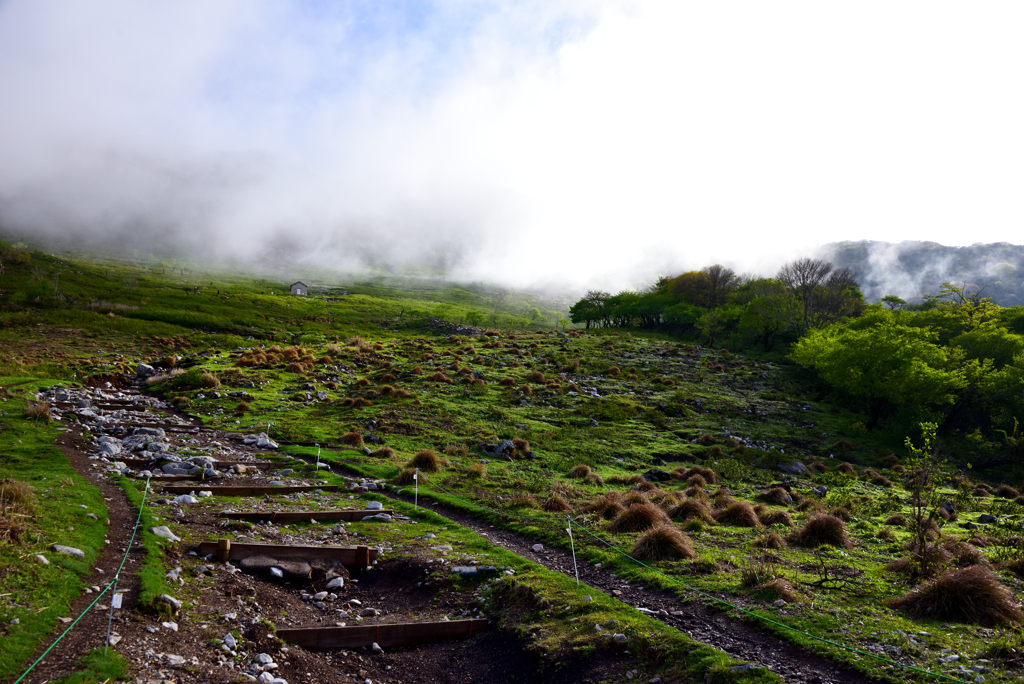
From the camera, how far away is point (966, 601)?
11148 mm

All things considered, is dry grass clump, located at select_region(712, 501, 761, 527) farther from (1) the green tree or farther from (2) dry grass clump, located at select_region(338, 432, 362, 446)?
(1) the green tree

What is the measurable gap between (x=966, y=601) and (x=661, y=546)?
7176 mm

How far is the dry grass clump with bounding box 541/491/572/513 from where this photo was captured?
825 inches

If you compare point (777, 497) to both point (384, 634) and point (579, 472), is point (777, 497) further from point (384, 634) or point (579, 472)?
point (384, 634)

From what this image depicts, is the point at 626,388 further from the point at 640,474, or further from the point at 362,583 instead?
the point at 362,583

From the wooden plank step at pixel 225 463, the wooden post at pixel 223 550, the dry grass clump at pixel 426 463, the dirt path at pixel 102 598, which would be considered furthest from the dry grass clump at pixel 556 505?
the dirt path at pixel 102 598

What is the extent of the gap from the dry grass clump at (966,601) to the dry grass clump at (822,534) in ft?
21.8

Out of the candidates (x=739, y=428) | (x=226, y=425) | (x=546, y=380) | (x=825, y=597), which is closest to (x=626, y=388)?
(x=546, y=380)

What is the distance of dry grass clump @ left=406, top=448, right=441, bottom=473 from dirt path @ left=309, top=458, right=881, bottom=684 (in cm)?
1113

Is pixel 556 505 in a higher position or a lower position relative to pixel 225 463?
lower

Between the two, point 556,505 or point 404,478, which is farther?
point 404,478

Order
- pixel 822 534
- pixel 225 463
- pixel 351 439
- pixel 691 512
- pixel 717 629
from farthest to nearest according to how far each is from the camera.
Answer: pixel 351 439
pixel 225 463
pixel 691 512
pixel 822 534
pixel 717 629

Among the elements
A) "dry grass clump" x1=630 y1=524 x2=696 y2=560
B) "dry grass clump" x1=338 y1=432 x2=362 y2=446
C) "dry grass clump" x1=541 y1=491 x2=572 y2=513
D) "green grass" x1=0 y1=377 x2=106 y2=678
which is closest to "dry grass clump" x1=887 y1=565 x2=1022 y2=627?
"dry grass clump" x1=630 y1=524 x2=696 y2=560

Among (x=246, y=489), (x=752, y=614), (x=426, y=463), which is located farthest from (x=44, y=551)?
(x=426, y=463)
